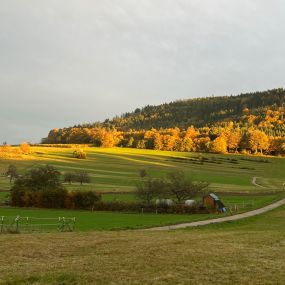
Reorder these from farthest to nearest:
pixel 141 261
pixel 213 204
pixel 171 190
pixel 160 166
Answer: pixel 160 166 < pixel 171 190 < pixel 213 204 < pixel 141 261

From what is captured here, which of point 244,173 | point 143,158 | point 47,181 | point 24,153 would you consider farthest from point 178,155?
point 47,181

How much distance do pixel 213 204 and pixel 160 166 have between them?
7174 cm

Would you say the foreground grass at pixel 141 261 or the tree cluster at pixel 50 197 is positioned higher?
the foreground grass at pixel 141 261

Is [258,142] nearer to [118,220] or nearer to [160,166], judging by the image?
[160,166]

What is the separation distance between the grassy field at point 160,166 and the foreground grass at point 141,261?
2498 inches

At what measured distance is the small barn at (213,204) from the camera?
2396 inches

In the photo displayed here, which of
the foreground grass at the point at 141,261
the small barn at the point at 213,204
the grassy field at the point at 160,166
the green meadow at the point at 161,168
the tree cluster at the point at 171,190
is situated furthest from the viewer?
the grassy field at the point at 160,166

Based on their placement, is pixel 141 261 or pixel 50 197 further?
pixel 50 197

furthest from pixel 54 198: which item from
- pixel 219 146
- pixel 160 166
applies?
pixel 219 146

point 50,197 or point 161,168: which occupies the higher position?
point 161,168

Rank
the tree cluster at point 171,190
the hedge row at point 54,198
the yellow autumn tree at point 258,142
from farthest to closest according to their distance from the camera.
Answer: the yellow autumn tree at point 258,142 → the tree cluster at point 171,190 → the hedge row at point 54,198

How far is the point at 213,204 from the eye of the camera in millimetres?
62688

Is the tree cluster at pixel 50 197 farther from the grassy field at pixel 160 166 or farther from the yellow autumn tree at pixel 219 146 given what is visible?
the yellow autumn tree at pixel 219 146

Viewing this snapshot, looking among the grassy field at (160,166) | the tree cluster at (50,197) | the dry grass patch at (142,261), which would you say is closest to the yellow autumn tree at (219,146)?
the grassy field at (160,166)
